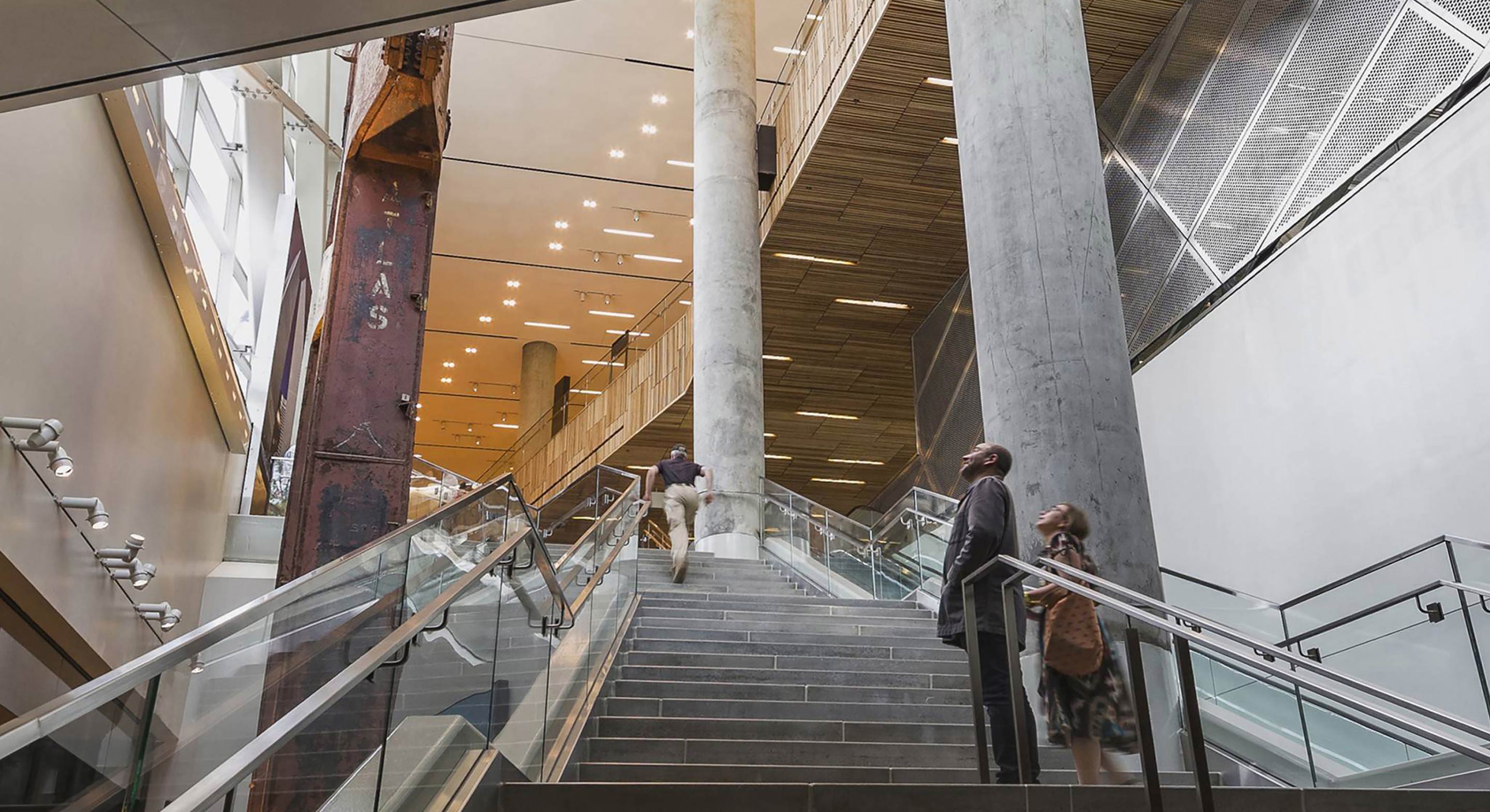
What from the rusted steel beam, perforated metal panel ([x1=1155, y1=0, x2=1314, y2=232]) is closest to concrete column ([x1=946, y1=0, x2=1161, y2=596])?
the rusted steel beam

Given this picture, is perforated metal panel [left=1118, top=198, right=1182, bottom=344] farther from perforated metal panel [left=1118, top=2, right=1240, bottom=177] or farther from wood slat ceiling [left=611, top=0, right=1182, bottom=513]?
wood slat ceiling [left=611, top=0, right=1182, bottom=513]

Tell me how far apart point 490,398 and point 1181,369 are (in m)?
23.1

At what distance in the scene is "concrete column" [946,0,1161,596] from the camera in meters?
5.71

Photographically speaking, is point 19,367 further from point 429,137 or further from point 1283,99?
point 1283,99

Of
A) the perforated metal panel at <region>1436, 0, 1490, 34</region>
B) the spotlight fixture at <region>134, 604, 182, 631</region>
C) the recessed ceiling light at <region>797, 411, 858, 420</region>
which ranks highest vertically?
the recessed ceiling light at <region>797, 411, 858, 420</region>

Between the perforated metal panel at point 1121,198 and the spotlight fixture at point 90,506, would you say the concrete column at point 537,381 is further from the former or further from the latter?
the spotlight fixture at point 90,506

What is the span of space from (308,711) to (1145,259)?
10.3 metres

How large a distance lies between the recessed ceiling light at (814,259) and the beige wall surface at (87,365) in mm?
7317

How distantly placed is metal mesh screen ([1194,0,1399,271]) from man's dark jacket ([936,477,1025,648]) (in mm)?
5688

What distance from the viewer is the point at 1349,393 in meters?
8.02

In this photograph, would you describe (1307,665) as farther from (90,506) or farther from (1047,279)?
(90,506)

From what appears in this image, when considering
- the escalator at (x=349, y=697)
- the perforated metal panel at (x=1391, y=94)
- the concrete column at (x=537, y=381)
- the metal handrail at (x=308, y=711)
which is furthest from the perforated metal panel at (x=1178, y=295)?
the concrete column at (x=537, y=381)

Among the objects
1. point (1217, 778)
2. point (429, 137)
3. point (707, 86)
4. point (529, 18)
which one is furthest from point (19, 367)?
point (529, 18)

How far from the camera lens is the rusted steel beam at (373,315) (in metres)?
4.95
